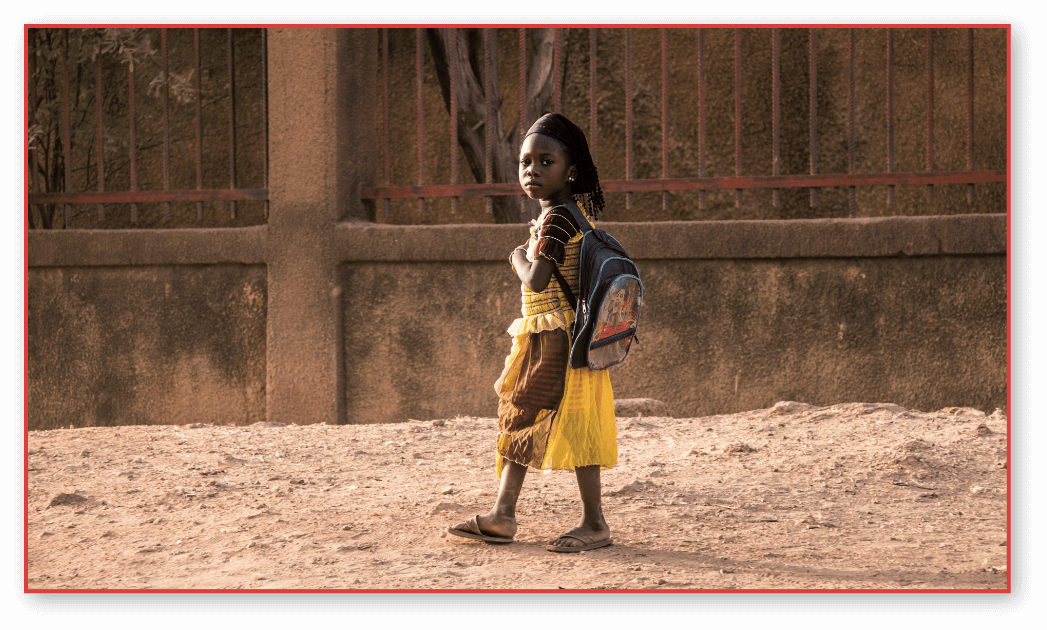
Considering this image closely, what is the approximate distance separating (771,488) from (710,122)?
4282 mm

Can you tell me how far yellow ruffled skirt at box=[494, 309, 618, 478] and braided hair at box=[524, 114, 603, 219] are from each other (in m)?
0.40

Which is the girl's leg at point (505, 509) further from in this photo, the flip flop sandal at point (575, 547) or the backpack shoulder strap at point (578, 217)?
the backpack shoulder strap at point (578, 217)

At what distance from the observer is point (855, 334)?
5.16 metres

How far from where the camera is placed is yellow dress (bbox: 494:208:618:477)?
3.04 metres

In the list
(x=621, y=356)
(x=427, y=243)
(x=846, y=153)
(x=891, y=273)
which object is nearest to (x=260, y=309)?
(x=427, y=243)

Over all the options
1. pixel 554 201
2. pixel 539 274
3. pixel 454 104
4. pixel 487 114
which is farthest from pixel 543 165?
pixel 487 114

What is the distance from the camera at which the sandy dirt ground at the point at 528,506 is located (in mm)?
2873

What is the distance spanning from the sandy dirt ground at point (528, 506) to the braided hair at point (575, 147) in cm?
114

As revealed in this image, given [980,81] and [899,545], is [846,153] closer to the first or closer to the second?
[980,81]

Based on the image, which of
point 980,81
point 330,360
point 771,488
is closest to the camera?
point 771,488

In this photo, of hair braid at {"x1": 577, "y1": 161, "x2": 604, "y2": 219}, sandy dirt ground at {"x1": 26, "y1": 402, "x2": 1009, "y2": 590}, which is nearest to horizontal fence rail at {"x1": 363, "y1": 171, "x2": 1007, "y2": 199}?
sandy dirt ground at {"x1": 26, "y1": 402, "x2": 1009, "y2": 590}

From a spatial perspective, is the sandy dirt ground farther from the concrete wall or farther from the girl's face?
the girl's face

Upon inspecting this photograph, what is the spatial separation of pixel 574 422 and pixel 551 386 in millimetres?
136

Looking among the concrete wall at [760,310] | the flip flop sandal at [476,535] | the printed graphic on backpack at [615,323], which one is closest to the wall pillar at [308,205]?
the concrete wall at [760,310]
